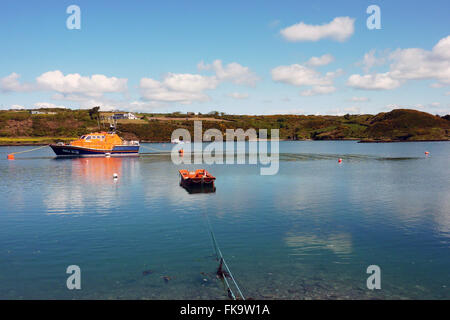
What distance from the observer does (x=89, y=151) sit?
10212 cm

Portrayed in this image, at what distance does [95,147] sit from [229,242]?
298 ft

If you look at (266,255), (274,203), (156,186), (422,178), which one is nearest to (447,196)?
(422,178)

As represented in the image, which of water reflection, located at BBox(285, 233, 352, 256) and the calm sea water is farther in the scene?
water reflection, located at BBox(285, 233, 352, 256)

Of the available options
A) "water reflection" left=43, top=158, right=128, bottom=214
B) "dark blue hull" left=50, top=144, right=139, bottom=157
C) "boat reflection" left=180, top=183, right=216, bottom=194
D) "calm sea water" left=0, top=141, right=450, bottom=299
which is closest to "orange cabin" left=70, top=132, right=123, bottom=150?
"dark blue hull" left=50, top=144, right=139, bottom=157

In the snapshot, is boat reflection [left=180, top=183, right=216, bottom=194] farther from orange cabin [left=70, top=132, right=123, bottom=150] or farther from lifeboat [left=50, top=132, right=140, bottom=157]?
orange cabin [left=70, top=132, right=123, bottom=150]

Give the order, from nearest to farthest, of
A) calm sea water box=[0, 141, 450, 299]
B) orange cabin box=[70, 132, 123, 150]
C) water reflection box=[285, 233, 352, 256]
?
calm sea water box=[0, 141, 450, 299], water reflection box=[285, 233, 352, 256], orange cabin box=[70, 132, 123, 150]

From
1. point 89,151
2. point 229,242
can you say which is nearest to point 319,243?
point 229,242

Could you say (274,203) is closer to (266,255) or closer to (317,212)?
(317,212)

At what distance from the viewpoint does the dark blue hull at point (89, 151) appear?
102 metres

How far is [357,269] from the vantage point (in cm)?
1758

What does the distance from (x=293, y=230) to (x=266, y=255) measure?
599 centimetres

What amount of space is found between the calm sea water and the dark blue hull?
6089cm

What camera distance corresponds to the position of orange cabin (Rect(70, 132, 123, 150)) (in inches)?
4028
